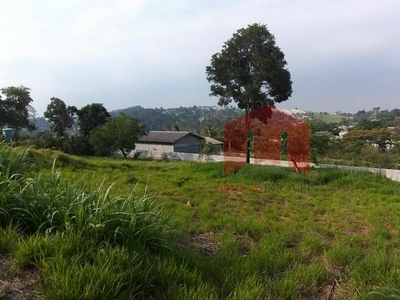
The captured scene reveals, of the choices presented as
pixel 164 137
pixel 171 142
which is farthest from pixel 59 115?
pixel 171 142

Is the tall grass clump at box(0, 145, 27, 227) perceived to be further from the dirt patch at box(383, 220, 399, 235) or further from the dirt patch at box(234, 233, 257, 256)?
the dirt patch at box(383, 220, 399, 235)

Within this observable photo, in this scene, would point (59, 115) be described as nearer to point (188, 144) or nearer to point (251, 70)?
point (188, 144)

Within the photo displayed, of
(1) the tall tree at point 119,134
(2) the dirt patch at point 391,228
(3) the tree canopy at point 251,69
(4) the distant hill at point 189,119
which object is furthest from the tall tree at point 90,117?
(2) the dirt patch at point 391,228

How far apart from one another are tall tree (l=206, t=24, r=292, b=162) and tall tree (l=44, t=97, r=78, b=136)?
74.8 feet

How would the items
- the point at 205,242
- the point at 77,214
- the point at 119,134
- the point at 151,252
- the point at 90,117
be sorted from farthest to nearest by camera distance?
the point at 90,117, the point at 119,134, the point at 205,242, the point at 151,252, the point at 77,214

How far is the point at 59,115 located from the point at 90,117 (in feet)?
11.2

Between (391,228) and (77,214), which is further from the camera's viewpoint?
(391,228)

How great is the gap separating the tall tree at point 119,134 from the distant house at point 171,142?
130 inches

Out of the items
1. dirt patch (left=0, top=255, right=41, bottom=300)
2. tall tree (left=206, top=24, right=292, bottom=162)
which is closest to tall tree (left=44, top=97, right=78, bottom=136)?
tall tree (left=206, top=24, right=292, bottom=162)

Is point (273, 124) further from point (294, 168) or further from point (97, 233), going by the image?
point (97, 233)

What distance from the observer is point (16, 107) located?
86.4ft

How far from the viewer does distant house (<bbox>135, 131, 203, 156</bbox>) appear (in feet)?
88.3

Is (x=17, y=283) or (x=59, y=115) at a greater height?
(x=59, y=115)

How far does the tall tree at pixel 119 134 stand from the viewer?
22.6 meters
